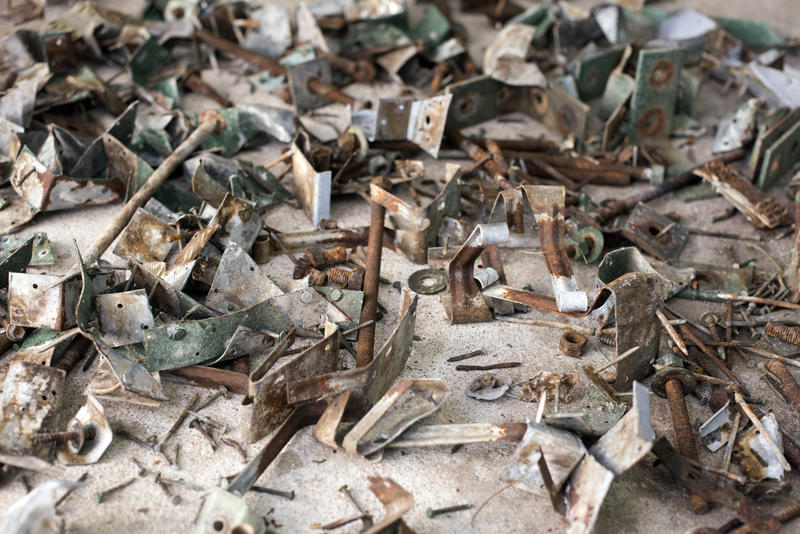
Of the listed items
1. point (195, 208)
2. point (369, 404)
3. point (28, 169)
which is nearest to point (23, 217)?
point (28, 169)

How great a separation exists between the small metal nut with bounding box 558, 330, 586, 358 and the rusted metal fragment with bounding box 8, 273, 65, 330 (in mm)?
2558

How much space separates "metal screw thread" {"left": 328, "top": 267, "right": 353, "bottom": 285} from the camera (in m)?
3.97

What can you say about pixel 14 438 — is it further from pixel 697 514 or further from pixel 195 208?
pixel 697 514

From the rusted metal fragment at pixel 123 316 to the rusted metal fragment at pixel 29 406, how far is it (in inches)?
12.6

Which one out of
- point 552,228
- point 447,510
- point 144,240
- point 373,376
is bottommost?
point 447,510

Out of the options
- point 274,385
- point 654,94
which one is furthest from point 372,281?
point 654,94

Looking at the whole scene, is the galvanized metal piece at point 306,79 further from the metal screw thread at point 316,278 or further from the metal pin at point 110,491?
the metal pin at point 110,491

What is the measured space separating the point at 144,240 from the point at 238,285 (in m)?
0.78

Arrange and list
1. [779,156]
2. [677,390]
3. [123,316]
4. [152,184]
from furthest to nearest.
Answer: [779,156] < [152,184] < [123,316] < [677,390]

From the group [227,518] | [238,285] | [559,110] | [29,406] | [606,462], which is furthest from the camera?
[559,110]

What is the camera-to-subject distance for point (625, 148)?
17.4 ft

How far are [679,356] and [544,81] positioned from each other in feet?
9.14

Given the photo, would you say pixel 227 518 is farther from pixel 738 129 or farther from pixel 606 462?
pixel 738 129

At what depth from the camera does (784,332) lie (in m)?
3.66
